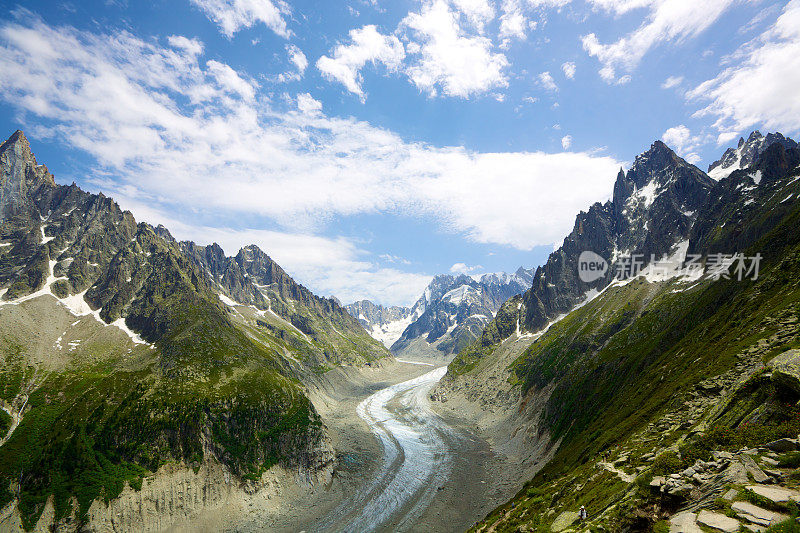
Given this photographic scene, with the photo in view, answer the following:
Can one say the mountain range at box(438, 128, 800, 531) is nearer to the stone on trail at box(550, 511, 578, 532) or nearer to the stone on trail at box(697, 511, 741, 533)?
the stone on trail at box(697, 511, 741, 533)

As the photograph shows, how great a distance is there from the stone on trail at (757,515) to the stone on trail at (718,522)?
0.49m

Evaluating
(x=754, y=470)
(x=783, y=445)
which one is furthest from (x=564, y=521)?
(x=783, y=445)

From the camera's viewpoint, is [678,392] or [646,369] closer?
[678,392]

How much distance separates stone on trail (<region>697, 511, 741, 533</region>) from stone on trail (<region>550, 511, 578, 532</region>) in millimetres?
14954

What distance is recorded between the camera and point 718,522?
1522 centimetres

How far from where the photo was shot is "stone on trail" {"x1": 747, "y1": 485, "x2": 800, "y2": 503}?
14977 millimetres

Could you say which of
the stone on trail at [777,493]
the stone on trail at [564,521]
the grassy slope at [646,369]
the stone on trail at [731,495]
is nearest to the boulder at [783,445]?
the grassy slope at [646,369]

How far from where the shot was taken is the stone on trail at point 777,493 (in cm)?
1498

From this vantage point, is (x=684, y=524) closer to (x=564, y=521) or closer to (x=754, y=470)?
(x=754, y=470)

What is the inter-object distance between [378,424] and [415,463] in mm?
51981

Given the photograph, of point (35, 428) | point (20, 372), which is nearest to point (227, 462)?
point (35, 428)

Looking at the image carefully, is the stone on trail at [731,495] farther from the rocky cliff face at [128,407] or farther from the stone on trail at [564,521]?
the rocky cliff face at [128,407]

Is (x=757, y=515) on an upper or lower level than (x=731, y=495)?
upper

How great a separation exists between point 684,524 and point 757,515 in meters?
3.13
